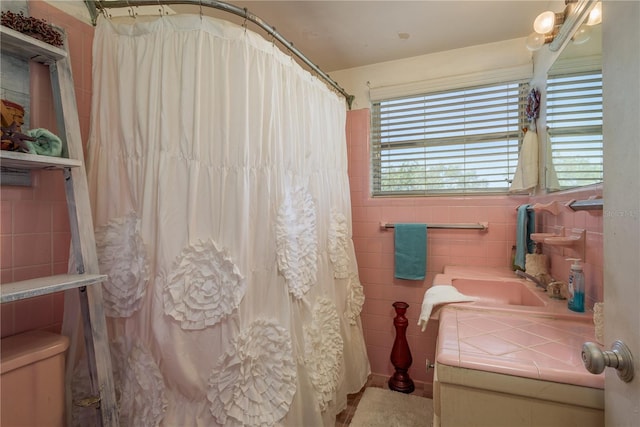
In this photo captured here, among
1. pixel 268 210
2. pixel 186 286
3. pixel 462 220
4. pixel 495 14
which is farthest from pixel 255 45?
pixel 462 220

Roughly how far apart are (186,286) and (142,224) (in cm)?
30

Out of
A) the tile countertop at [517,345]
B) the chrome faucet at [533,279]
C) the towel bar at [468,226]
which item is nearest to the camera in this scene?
the tile countertop at [517,345]

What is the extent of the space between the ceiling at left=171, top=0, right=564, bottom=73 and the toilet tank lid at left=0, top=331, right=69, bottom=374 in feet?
5.48

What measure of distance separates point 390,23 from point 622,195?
1.61m

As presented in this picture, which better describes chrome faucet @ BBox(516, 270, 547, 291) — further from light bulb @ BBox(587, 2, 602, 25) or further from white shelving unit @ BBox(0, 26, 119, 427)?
white shelving unit @ BBox(0, 26, 119, 427)

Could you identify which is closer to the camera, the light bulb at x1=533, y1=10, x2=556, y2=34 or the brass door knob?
the brass door knob

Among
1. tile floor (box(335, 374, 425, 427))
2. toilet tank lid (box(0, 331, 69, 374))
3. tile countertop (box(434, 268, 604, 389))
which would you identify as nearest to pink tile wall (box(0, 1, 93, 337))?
toilet tank lid (box(0, 331, 69, 374))

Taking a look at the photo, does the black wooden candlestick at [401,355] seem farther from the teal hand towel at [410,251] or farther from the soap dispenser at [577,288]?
the soap dispenser at [577,288]

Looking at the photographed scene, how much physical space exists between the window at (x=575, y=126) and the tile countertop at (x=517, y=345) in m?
Result: 0.51

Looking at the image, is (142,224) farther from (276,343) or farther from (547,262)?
(547,262)

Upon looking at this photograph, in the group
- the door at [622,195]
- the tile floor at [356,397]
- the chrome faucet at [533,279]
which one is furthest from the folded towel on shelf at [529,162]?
the tile floor at [356,397]

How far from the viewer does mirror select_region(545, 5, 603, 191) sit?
99 cm

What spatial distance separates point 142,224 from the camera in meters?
1.15

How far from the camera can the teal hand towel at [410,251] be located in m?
2.05
